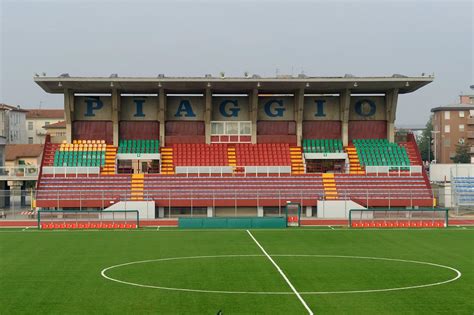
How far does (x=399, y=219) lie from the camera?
62.2 metres

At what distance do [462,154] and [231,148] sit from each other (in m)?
66.7

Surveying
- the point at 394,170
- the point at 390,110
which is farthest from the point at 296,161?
the point at 390,110

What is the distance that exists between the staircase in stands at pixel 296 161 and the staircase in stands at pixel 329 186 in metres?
2.99

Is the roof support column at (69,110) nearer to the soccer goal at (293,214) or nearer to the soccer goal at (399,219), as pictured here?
the soccer goal at (293,214)

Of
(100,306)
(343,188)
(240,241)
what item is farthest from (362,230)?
(100,306)

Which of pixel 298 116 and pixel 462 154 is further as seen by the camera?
pixel 462 154

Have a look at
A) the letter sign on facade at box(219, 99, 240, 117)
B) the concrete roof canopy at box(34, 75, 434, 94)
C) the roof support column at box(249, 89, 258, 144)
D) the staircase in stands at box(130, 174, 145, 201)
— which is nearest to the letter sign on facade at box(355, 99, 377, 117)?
the concrete roof canopy at box(34, 75, 434, 94)

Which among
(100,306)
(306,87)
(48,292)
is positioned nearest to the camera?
(100,306)

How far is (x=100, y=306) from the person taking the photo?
1116 inches

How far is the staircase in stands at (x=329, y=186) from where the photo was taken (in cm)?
7388

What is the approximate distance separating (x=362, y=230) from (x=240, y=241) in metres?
11.9

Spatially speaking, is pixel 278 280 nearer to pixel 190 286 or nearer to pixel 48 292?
pixel 190 286

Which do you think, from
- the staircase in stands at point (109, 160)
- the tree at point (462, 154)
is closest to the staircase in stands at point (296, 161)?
the staircase in stands at point (109, 160)

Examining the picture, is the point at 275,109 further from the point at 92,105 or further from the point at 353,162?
the point at 92,105
